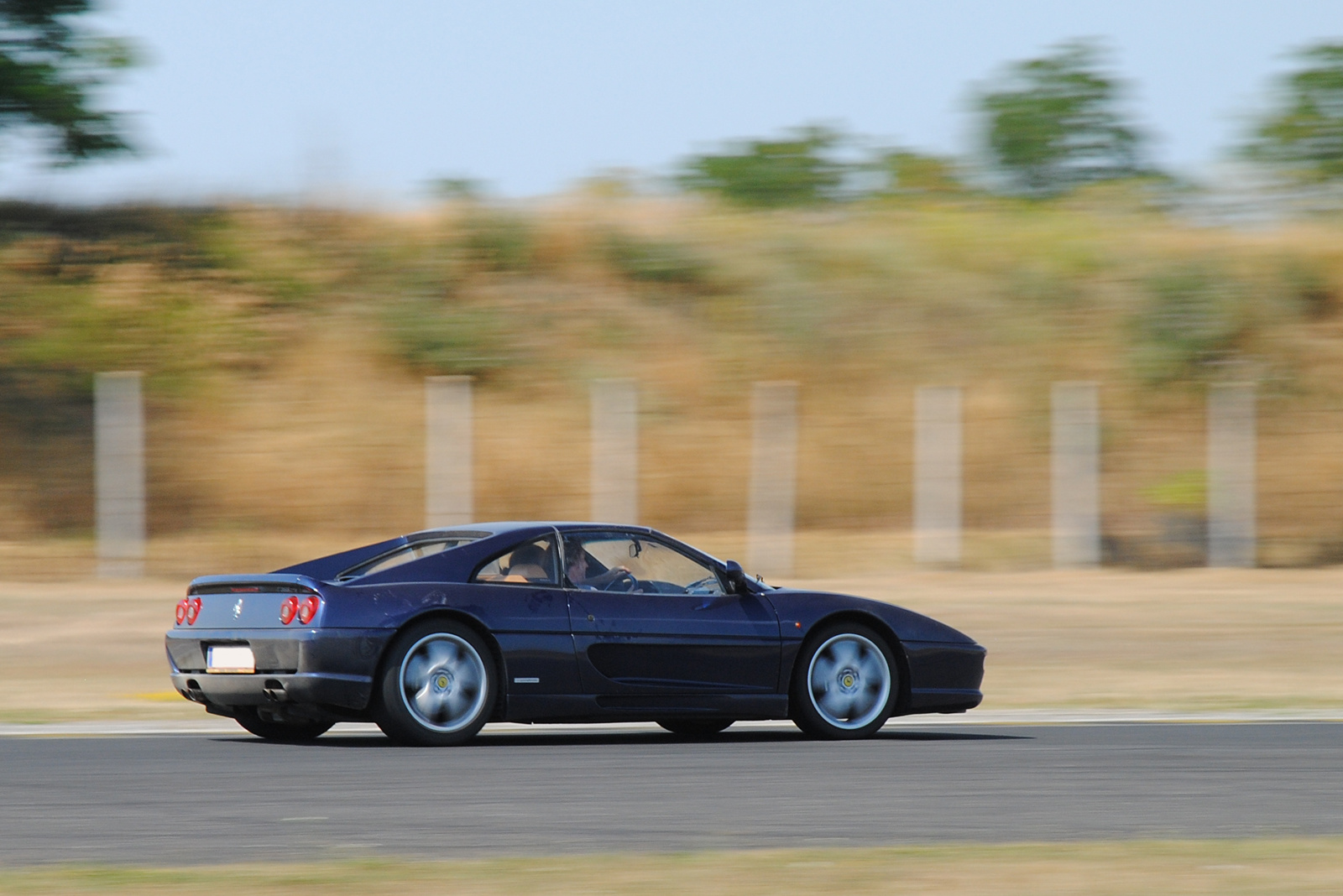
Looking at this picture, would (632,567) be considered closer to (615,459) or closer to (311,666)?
(311,666)

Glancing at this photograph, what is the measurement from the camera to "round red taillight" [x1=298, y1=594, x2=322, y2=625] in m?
10.2

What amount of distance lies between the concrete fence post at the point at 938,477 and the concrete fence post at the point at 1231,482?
306cm

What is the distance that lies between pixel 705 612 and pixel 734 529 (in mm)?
13794

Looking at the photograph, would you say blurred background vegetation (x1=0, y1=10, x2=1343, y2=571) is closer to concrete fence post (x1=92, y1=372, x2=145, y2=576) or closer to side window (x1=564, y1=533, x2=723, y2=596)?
concrete fence post (x1=92, y1=372, x2=145, y2=576)

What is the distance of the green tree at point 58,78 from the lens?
81.5ft

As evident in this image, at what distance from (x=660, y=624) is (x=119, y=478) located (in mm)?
12732

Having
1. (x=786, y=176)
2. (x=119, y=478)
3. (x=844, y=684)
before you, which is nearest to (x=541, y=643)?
(x=844, y=684)

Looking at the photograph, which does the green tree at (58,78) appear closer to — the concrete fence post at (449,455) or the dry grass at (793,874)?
the concrete fence post at (449,455)

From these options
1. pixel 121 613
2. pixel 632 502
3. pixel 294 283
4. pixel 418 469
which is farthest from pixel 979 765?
pixel 294 283

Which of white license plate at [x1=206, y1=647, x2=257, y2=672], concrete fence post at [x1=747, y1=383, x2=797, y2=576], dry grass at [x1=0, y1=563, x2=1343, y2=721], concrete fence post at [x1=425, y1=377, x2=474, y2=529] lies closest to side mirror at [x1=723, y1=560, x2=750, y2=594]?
white license plate at [x1=206, y1=647, x2=257, y2=672]

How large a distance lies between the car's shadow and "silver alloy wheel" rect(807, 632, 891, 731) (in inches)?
7.1

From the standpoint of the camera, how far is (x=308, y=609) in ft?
33.5

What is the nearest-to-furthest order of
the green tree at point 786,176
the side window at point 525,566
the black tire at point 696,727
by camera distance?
the side window at point 525,566 → the black tire at point 696,727 → the green tree at point 786,176

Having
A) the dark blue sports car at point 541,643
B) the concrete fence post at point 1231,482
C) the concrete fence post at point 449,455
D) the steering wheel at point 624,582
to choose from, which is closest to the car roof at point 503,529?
the dark blue sports car at point 541,643
